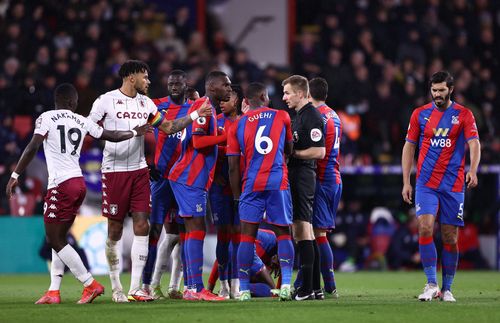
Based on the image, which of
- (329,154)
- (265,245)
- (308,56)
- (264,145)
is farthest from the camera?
(308,56)

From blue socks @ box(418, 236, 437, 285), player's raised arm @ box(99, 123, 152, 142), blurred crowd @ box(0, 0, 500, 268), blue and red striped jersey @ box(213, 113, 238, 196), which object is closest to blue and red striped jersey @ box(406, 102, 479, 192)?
blue socks @ box(418, 236, 437, 285)

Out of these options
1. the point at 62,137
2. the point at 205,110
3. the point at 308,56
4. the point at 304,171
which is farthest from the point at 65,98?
the point at 308,56

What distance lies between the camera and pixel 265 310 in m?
9.23

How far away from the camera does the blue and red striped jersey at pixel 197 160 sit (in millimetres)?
10656

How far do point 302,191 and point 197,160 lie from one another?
1.10 metres

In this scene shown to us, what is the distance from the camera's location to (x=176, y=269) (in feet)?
37.6

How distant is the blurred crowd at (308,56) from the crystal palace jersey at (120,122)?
678cm

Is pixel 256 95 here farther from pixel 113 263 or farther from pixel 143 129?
pixel 113 263

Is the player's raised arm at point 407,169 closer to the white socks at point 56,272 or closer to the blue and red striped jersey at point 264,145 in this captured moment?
the blue and red striped jersey at point 264,145

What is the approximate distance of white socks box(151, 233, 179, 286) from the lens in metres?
11.3

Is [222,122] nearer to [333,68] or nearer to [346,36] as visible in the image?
[333,68]

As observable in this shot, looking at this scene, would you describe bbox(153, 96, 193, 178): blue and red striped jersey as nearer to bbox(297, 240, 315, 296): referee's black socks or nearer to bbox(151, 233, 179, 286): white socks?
bbox(151, 233, 179, 286): white socks

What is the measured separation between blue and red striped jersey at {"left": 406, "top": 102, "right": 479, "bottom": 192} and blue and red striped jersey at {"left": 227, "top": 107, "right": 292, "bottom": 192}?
1528 millimetres

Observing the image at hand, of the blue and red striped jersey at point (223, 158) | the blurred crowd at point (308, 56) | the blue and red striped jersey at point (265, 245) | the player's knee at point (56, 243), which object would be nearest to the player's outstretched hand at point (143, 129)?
the blue and red striped jersey at point (223, 158)
